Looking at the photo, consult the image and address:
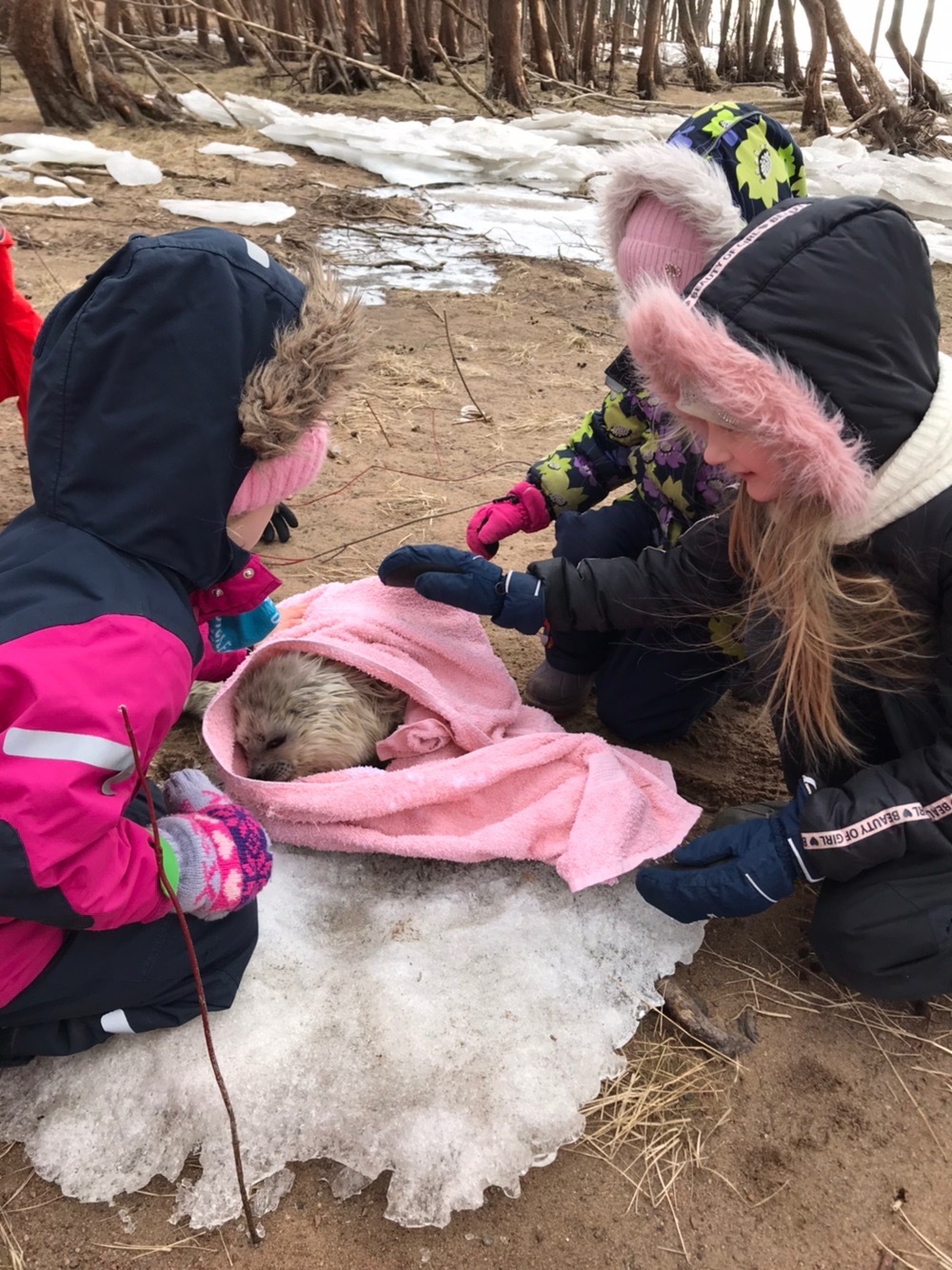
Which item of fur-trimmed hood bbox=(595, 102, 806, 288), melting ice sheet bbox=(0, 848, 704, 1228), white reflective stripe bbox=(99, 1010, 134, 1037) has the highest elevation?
fur-trimmed hood bbox=(595, 102, 806, 288)

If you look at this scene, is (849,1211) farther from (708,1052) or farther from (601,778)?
(601,778)

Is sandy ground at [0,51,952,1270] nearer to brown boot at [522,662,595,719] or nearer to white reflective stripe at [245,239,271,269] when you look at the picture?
brown boot at [522,662,595,719]

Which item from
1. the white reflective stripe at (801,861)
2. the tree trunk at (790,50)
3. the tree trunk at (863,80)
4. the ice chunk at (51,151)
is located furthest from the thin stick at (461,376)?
the tree trunk at (790,50)

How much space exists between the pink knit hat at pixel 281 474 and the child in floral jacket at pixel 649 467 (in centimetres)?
86

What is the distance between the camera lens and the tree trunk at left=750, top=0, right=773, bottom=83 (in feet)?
57.3

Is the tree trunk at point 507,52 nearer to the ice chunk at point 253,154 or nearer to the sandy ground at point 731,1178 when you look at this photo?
the ice chunk at point 253,154

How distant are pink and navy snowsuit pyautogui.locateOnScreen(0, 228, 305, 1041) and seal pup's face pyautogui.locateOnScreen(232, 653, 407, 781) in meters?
0.93

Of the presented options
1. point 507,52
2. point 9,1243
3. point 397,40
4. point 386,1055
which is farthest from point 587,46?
point 9,1243

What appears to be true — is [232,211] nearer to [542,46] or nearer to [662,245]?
[662,245]

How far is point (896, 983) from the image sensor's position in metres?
2.18

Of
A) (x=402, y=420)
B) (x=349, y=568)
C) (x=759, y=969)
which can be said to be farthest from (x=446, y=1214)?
(x=402, y=420)

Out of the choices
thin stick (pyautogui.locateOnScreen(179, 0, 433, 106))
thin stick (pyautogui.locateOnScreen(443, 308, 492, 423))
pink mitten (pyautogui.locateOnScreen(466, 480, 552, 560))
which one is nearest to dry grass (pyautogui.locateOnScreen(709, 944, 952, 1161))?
pink mitten (pyautogui.locateOnScreen(466, 480, 552, 560))

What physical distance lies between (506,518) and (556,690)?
64cm

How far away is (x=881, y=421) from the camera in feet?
5.86
